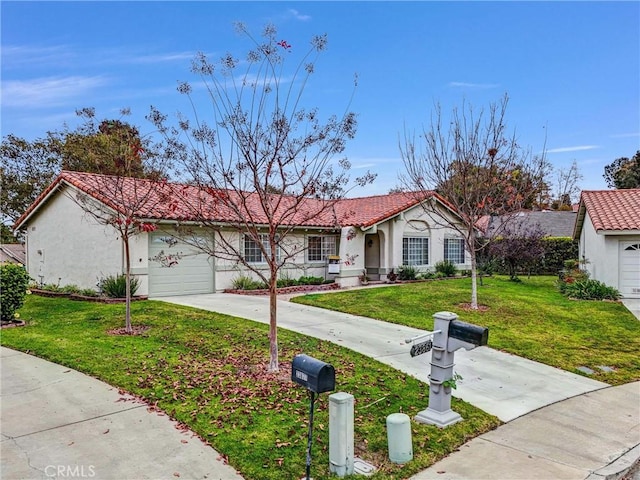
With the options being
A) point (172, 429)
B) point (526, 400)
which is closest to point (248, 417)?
point (172, 429)

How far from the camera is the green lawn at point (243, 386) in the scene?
4504 mm

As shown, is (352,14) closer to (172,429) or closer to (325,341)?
(325,341)

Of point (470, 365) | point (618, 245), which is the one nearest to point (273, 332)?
point (470, 365)

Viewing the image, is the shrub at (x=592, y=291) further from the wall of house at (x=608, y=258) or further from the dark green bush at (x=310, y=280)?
the dark green bush at (x=310, y=280)

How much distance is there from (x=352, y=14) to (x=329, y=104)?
191 inches

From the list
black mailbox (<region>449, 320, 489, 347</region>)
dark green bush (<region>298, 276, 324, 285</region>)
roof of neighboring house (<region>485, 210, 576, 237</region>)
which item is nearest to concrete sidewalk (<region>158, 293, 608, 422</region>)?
black mailbox (<region>449, 320, 489, 347</region>)

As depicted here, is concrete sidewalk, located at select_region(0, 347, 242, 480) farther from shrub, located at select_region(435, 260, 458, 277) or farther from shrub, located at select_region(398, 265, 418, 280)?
shrub, located at select_region(435, 260, 458, 277)

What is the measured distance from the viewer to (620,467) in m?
4.46

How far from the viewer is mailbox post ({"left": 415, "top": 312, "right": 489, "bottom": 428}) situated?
5176 millimetres

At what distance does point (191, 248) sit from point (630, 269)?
1619 centimetres

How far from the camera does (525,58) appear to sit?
48.8ft

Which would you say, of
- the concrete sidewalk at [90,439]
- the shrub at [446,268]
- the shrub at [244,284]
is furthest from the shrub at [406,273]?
the concrete sidewalk at [90,439]

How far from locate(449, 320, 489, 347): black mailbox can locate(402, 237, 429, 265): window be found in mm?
16836

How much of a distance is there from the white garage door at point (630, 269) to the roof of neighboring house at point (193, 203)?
7.38 m
